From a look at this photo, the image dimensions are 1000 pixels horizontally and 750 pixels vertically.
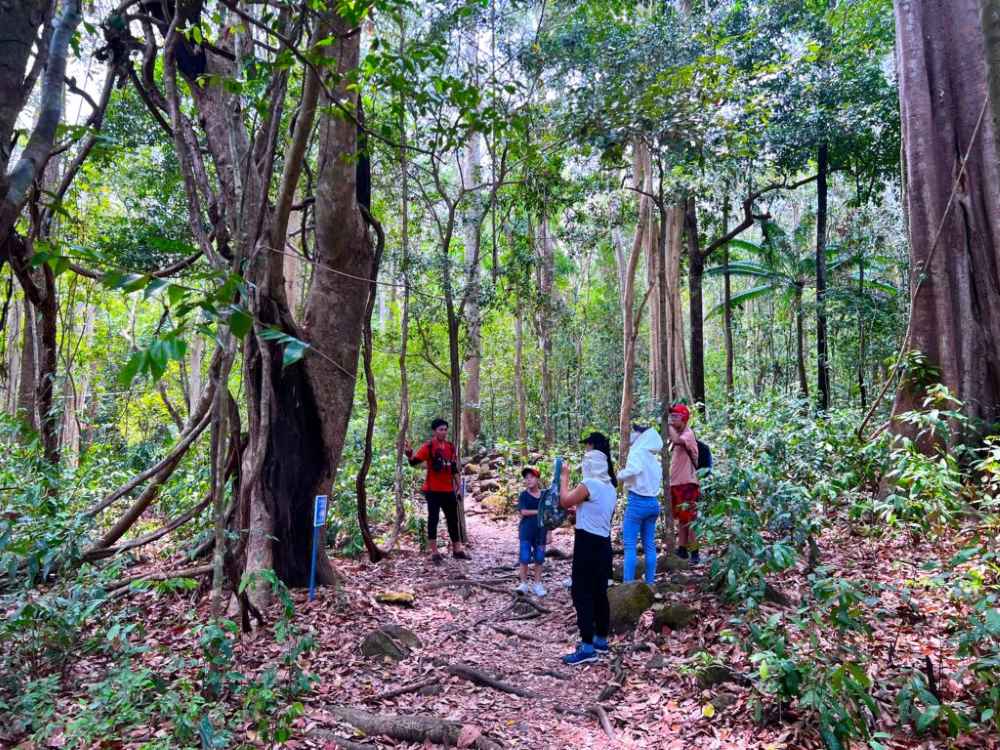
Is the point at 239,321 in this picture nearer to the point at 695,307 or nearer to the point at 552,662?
the point at 552,662

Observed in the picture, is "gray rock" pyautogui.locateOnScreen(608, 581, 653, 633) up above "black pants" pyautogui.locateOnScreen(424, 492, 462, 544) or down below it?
below

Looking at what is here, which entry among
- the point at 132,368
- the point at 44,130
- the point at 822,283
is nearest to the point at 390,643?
the point at 132,368

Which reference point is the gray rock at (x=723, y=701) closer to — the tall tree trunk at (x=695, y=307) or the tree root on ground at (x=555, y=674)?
the tree root on ground at (x=555, y=674)

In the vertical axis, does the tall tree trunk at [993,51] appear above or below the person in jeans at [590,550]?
above

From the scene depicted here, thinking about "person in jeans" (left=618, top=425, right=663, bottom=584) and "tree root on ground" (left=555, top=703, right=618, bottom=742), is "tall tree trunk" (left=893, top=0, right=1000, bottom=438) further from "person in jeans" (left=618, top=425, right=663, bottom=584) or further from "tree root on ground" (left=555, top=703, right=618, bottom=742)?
"tree root on ground" (left=555, top=703, right=618, bottom=742)

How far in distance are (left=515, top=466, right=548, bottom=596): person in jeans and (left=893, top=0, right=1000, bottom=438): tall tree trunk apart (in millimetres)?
4040

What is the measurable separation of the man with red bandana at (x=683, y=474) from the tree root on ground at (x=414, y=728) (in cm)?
376

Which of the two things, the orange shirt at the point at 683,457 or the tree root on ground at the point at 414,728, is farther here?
the orange shirt at the point at 683,457

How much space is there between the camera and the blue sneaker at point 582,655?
5.09 m

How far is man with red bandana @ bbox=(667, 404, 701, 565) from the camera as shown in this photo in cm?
693

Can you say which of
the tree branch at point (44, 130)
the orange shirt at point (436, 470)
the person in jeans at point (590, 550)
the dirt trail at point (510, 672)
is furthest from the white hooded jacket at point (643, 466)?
the tree branch at point (44, 130)

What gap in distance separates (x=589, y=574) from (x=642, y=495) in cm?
128

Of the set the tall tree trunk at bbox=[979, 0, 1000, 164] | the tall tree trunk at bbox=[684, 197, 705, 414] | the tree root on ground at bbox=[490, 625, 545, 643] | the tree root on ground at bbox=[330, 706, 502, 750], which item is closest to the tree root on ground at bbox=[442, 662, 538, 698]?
the tree root on ground at bbox=[330, 706, 502, 750]

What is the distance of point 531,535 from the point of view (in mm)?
7117
